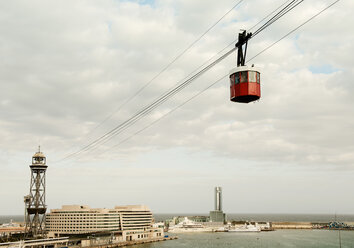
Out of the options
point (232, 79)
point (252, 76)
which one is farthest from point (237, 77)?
point (252, 76)

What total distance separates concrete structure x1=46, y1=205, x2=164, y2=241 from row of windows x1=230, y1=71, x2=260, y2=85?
121 m

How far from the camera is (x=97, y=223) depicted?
131 metres

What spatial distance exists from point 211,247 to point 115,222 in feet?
167

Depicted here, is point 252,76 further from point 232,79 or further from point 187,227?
point 187,227

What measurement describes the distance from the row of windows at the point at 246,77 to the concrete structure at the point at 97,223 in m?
121

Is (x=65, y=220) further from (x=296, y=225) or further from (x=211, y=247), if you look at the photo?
(x=296, y=225)

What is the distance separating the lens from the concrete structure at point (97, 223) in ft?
424

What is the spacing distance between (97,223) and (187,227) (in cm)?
5525

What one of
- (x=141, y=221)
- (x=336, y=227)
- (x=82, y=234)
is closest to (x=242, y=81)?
(x=82, y=234)

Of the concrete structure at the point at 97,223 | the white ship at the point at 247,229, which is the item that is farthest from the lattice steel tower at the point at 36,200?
the white ship at the point at 247,229

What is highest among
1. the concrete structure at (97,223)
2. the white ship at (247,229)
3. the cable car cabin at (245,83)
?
the cable car cabin at (245,83)

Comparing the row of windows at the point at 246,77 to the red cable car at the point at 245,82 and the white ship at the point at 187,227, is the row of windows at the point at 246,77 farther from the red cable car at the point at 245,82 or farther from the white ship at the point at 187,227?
the white ship at the point at 187,227

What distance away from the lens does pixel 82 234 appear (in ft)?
417

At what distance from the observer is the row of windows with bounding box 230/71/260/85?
15.9m
